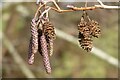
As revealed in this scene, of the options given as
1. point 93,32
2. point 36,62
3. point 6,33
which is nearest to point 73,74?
point 36,62

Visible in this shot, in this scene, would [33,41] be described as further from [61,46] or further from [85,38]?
[61,46]

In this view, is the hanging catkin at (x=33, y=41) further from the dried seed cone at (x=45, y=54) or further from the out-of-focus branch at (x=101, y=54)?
the out-of-focus branch at (x=101, y=54)

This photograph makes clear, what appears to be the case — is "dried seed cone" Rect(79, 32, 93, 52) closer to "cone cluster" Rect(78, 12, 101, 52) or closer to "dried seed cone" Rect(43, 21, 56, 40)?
"cone cluster" Rect(78, 12, 101, 52)

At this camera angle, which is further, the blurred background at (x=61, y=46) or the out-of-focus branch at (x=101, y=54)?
the blurred background at (x=61, y=46)

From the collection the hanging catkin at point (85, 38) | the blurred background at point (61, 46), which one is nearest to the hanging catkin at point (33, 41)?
the hanging catkin at point (85, 38)

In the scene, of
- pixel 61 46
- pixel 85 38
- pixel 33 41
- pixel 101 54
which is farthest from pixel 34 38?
pixel 61 46

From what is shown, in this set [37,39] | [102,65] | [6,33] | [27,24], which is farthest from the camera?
[102,65]

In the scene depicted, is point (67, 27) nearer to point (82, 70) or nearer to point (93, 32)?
point (82, 70)

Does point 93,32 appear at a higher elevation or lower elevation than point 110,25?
higher

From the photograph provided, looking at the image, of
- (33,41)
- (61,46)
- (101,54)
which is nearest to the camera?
(33,41)
